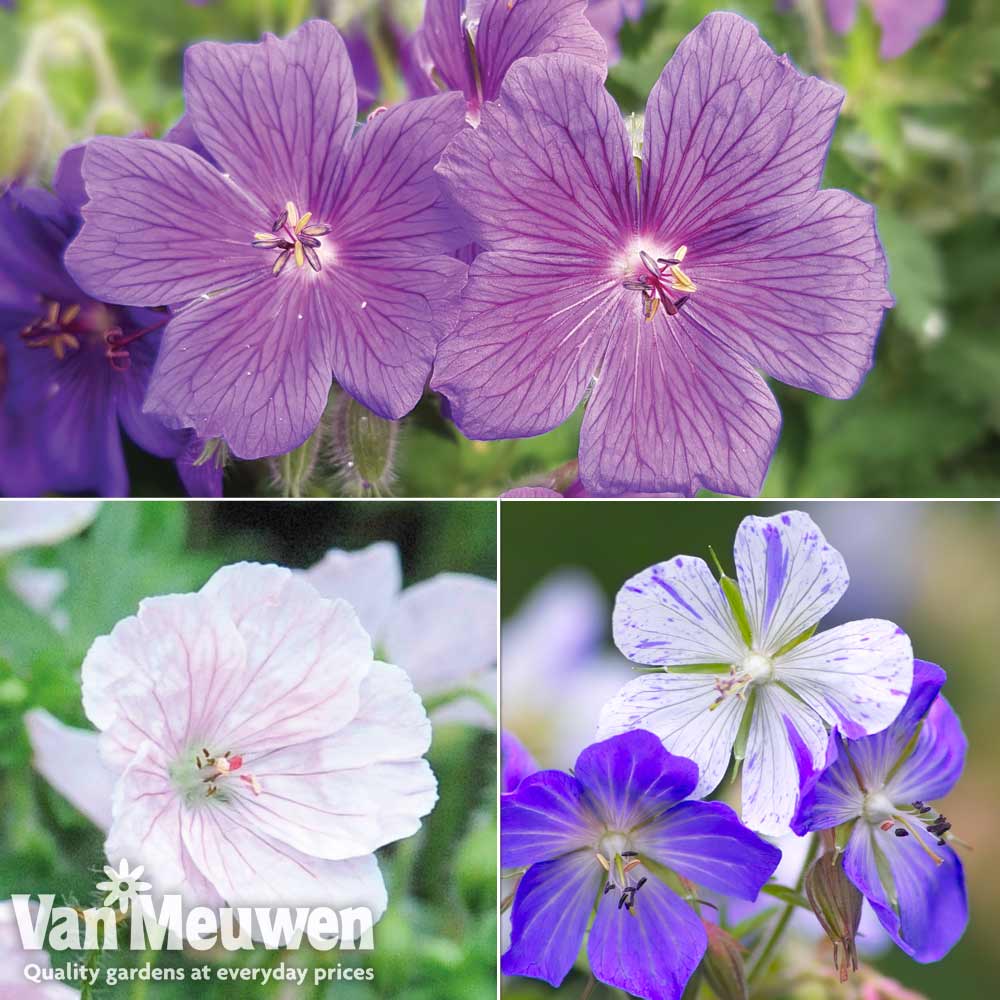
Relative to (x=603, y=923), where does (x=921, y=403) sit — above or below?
above

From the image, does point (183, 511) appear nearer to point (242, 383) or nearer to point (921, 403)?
point (242, 383)

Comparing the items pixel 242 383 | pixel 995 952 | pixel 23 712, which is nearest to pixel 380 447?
pixel 242 383

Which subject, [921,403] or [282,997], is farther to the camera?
[921,403]

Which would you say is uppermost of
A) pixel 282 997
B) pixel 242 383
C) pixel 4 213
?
pixel 4 213

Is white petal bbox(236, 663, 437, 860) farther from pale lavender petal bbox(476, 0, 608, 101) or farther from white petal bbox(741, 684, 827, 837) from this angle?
pale lavender petal bbox(476, 0, 608, 101)

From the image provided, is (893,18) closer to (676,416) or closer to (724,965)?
(676,416)

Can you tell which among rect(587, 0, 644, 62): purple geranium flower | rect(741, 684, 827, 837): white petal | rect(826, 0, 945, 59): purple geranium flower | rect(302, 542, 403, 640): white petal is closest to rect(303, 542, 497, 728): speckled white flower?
rect(302, 542, 403, 640): white petal

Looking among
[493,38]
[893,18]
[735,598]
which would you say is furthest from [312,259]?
[893,18]
